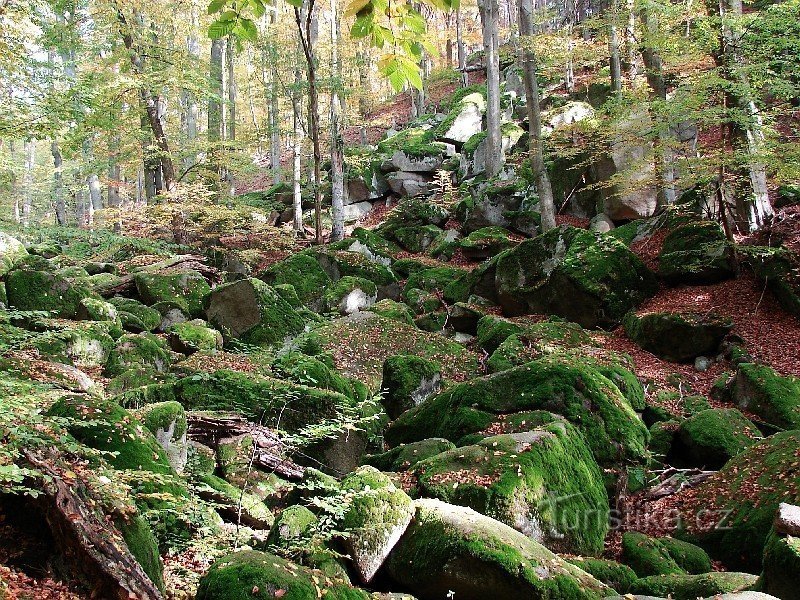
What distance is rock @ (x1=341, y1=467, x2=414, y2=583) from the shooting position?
3.37 m

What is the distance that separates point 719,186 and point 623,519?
7.25 metres

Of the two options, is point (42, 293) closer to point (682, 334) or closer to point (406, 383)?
point (406, 383)

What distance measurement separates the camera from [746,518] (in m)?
4.70

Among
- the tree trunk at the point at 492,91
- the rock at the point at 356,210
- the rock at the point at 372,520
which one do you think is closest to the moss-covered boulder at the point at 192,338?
the rock at the point at 372,520

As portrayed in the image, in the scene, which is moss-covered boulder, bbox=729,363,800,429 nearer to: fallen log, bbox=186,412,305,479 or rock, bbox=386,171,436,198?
fallen log, bbox=186,412,305,479

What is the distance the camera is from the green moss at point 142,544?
A: 8.79 ft

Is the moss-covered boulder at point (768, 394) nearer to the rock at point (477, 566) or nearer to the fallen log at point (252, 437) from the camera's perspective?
the rock at point (477, 566)

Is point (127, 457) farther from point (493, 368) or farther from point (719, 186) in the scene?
point (719, 186)

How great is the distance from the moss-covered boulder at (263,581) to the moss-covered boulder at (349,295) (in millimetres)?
9129

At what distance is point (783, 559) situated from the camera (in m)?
3.24

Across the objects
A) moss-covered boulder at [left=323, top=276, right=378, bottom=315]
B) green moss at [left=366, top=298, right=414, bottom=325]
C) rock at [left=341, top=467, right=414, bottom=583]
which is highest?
moss-covered boulder at [left=323, top=276, right=378, bottom=315]

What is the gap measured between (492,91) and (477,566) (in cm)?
1724

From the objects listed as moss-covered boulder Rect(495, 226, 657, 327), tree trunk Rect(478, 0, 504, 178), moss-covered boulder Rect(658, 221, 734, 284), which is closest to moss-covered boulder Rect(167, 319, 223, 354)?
moss-covered boulder Rect(495, 226, 657, 327)

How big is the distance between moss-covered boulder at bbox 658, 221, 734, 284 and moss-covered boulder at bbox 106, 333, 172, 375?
9.81 metres
